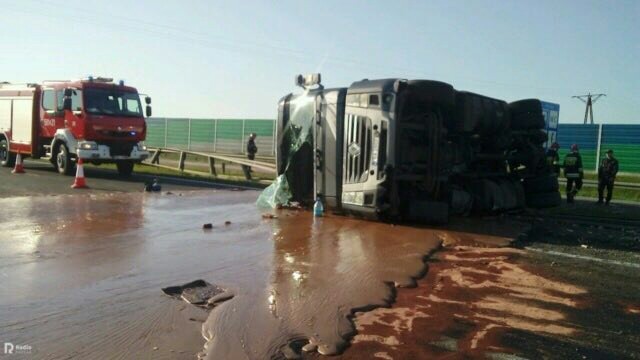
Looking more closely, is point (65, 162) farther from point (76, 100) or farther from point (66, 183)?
point (66, 183)

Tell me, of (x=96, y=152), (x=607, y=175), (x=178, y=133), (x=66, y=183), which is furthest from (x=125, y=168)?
(x=178, y=133)

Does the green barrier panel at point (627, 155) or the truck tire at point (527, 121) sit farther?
the green barrier panel at point (627, 155)

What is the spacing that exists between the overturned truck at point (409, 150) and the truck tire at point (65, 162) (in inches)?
344

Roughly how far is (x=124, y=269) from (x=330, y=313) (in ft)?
7.60

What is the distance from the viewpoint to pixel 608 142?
2308 cm

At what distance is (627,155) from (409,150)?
17.7 metres

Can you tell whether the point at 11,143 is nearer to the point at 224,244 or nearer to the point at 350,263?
the point at 224,244

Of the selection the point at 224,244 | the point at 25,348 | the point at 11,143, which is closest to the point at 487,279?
the point at 224,244

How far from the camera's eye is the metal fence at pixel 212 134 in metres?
32.8

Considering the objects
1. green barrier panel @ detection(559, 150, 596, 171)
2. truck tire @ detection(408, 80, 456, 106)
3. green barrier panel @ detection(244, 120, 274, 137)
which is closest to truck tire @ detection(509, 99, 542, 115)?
truck tire @ detection(408, 80, 456, 106)

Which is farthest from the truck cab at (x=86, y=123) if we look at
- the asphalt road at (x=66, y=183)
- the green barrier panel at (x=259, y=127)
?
the green barrier panel at (x=259, y=127)

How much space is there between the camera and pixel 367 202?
28.7ft

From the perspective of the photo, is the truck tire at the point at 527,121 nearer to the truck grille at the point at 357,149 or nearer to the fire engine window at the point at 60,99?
the truck grille at the point at 357,149

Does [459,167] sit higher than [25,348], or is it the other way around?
[459,167]
